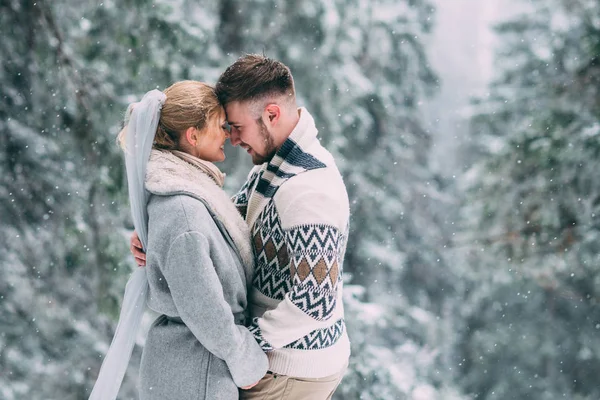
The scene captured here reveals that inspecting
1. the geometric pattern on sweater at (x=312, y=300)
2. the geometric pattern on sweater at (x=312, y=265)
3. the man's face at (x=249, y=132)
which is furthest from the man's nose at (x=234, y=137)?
the geometric pattern on sweater at (x=312, y=300)

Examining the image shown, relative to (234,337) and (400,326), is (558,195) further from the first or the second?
(234,337)

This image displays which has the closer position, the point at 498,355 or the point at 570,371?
the point at 570,371

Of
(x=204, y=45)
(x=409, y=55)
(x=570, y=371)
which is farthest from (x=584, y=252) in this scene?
(x=204, y=45)

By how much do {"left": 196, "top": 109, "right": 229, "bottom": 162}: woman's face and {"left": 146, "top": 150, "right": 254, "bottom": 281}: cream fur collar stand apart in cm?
8

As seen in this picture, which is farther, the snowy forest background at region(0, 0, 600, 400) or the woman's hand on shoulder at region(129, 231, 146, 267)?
the snowy forest background at region(0, 0, 600, 400)

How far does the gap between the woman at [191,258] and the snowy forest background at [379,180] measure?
1948 mm

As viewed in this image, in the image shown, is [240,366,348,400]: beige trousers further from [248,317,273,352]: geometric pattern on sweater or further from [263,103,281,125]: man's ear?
[263,103,281,125]: man's ear

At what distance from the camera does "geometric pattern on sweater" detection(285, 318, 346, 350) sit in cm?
167

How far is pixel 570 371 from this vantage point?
565cm

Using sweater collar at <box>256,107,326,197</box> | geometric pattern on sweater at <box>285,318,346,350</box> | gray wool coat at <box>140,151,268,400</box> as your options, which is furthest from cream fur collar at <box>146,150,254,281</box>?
geometric pattern on sweater at <box>285,318,346,350</box>

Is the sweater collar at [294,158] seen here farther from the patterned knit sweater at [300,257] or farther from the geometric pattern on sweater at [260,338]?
the geometric pattern on sweater at [260,338]

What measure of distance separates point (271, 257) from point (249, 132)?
1.31ft

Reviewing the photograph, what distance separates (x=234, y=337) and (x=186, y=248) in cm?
28

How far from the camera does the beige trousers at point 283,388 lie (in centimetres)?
169
